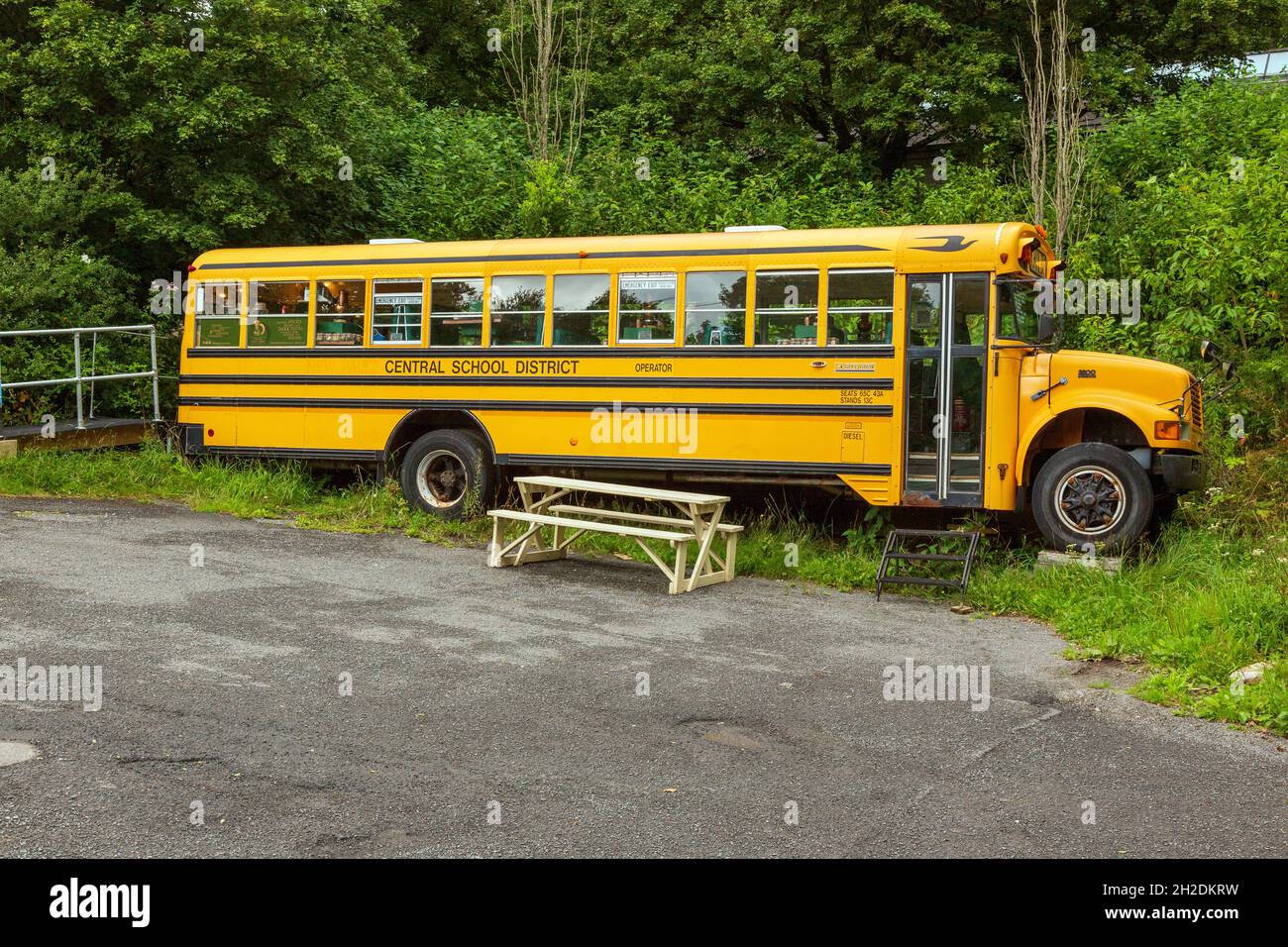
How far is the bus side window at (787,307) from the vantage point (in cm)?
1180

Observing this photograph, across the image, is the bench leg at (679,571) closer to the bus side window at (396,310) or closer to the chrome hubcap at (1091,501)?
the chrome hubcap at (1091,501)

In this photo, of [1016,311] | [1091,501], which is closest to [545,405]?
[1016,311]

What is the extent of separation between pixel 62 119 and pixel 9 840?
14019 millimetres

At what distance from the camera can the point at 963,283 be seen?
1125 centimetres

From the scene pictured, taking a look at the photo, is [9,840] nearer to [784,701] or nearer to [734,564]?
[784,701]

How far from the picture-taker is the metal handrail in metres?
14.6

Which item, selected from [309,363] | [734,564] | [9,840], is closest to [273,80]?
[309,363]

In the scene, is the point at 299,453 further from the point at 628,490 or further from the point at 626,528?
the point at 626,528

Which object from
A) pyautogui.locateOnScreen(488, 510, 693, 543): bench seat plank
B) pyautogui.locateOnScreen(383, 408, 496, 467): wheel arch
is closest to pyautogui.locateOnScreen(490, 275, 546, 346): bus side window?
pyautogui.locateOnScreen(383, 408, 496, 467): wheel arch

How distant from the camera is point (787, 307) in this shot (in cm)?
1193

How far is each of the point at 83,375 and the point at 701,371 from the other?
8.20 meters

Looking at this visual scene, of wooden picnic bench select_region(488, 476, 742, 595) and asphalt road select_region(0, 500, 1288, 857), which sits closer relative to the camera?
asphalt road select_region(0, 500, 1288, 857)

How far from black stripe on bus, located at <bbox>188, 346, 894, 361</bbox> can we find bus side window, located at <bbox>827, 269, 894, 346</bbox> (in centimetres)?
13

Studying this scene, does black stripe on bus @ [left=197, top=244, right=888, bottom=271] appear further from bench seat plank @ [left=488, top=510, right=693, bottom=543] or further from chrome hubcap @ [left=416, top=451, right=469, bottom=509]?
bench seat plank @ [left=488, top=510, right=693, bottom=543]
